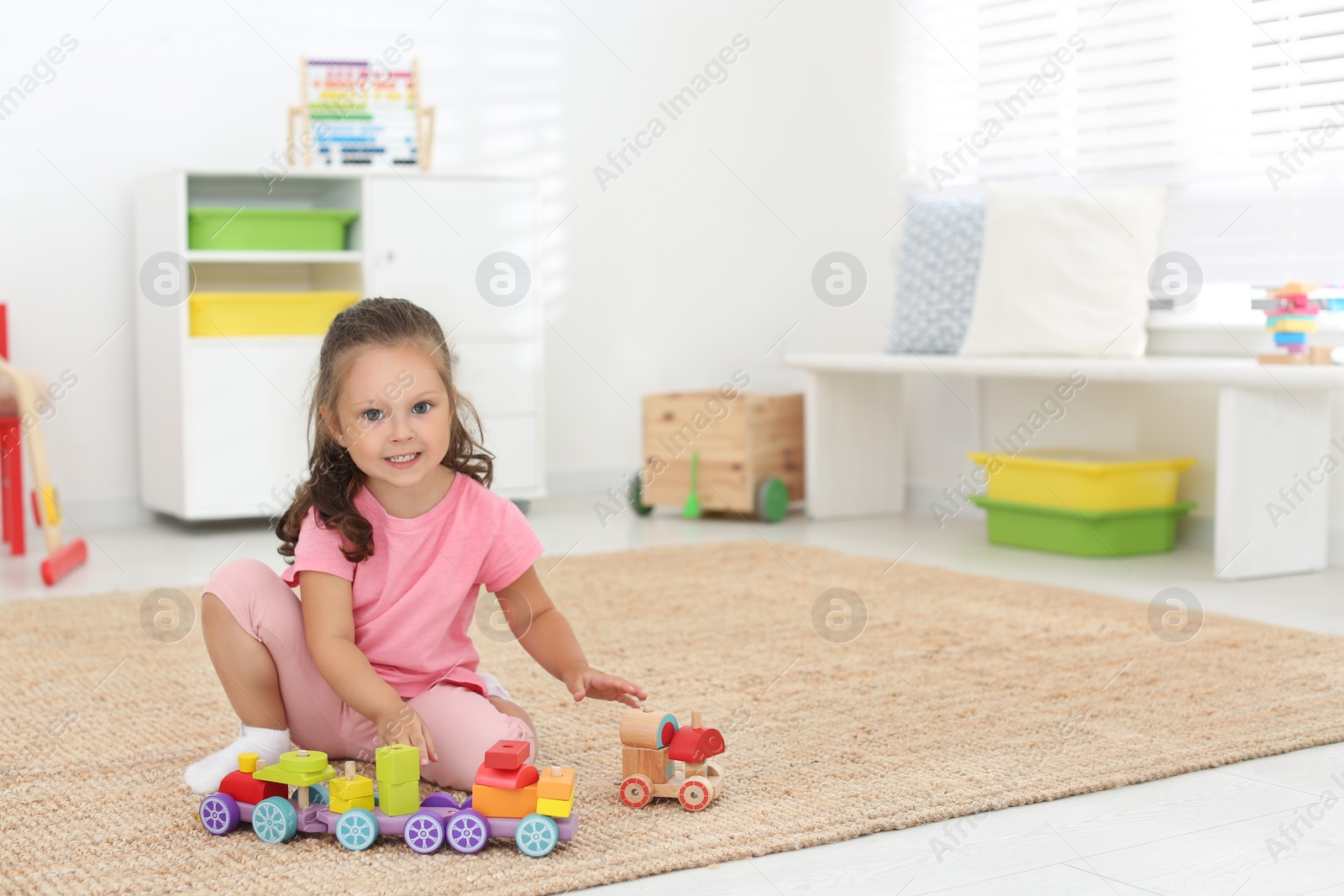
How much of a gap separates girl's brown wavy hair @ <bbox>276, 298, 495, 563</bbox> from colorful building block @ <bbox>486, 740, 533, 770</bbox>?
9.2 inches

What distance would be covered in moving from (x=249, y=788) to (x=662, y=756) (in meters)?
0.35

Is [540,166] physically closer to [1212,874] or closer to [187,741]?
[187,741]

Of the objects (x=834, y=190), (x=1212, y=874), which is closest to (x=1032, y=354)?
(x=834, y=190)

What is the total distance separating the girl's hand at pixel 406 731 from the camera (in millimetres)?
1134

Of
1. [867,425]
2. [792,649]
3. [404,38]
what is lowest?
[792,649]

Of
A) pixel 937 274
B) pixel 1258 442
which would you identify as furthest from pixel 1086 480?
pixel 937 274

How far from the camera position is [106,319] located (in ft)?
10.6

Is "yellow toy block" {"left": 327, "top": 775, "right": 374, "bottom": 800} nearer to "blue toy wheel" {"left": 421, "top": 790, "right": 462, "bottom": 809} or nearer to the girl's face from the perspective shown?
"blue toy wheel" {"left": 421, "top": 790, "right": 462, "bottom": 809}

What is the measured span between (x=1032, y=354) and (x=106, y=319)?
2120 millimetres

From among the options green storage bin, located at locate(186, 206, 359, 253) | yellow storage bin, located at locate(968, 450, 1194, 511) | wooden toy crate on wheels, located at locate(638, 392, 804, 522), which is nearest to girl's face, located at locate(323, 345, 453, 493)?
yellow storage bin, located at locate(968, 450, 1194, 511)

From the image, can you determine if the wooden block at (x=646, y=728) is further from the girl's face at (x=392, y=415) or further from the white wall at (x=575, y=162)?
the white wall at (x=575, y=162)

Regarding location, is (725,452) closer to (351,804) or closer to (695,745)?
(695,745)

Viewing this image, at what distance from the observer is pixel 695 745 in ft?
4.00

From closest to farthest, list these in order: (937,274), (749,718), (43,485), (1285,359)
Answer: (749,718) < (1285,359) < (43,485) < (937,274)
